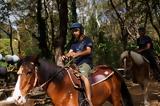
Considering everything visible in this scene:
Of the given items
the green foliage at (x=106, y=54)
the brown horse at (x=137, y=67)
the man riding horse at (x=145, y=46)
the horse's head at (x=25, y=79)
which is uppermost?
the horse's head at (x=25, y=79)

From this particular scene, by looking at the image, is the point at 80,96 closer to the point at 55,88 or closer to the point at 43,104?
the point at 55,88

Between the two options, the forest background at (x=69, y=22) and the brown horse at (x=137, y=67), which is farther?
the forest background at (x=69, y=22)

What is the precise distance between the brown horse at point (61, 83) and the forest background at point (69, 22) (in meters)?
5.39

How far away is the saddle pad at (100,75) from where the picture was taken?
7.41 meters

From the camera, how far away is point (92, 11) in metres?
54.9

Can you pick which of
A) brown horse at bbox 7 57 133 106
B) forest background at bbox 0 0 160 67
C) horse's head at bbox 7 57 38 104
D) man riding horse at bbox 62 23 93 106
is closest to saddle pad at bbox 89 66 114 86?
brown horse at bbox 7 57 133 106

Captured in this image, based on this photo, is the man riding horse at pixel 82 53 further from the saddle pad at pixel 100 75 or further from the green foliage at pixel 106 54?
the green foliage at pixel 106 54

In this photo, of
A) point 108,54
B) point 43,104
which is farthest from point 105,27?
point 43,104

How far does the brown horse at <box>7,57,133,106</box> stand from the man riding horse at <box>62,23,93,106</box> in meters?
0.16

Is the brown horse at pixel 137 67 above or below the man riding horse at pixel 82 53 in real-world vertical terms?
below

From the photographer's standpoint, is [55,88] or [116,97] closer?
[55,88]

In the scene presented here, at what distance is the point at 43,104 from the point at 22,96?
755 cm

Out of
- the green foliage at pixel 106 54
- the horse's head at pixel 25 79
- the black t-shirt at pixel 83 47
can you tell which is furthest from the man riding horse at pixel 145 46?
the green foliage at pixel 106 54

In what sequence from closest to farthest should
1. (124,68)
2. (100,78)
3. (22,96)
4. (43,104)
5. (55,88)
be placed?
1. (22,96)
2. (55,88)
3. (100,78)
4. (124,68)
5. (43,104)
